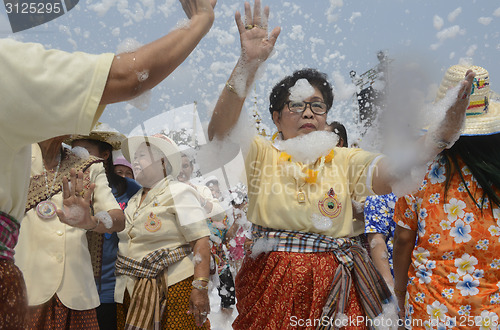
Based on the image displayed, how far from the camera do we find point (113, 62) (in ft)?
4.13

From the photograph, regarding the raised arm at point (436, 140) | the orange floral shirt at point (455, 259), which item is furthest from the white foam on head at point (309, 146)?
the orange floral shirt at point (455, 259)

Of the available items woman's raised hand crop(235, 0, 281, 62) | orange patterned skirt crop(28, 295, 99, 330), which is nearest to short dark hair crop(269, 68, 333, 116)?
woman's raised hand crop(235, 0, 281, 62)

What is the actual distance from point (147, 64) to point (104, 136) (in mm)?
2874

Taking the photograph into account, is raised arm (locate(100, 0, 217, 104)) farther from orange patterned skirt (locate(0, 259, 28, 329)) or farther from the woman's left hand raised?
the woman's left hand raised

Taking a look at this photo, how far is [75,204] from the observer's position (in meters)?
2.59

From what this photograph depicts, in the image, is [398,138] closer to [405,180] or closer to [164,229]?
[405,180]

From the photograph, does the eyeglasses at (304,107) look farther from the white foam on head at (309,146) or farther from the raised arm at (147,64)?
the raised arm at (147,64)

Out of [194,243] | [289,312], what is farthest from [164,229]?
[289,312]

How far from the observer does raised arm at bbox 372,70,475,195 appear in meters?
2.00

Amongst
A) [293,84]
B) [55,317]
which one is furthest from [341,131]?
[55,317]

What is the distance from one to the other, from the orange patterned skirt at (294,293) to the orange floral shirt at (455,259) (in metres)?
0.40

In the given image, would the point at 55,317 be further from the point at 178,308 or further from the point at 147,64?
the point at 147,64

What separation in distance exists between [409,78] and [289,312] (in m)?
1.37

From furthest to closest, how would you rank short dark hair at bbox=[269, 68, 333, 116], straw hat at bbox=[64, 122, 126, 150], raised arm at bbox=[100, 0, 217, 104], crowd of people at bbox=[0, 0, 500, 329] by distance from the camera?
straw hat at bbox=[64, 122, 126, 150] → short dark hair at bbox=[269, 68, 333, 116] → crowd of people at bbox=[0, 0, 500, 329] → raised arm at bbox=[100, 0, 217, 104]
